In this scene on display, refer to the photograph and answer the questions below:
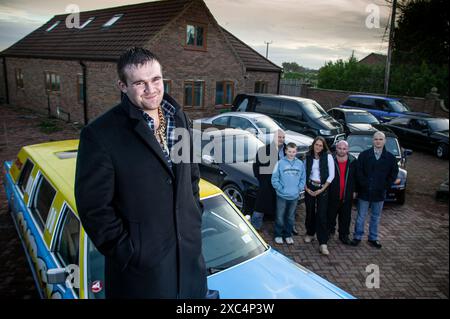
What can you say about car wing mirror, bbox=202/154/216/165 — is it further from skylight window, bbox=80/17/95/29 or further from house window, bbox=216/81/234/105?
skylight window, bbox=80/17/95/29

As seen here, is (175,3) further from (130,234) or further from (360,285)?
(130,234)

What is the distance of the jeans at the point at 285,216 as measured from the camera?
552 centimetres

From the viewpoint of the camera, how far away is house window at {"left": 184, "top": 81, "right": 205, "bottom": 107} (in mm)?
16062

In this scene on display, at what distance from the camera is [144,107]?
1.73 meters

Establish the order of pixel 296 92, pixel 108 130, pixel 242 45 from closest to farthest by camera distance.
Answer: pixel 108 130 → pixel 242 45 → pixel 296 92

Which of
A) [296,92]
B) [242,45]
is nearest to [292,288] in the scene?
[242,45]

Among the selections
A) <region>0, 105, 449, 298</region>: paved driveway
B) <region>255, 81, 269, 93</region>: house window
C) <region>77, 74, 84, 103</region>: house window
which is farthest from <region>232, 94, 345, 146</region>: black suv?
<region>77, 74, 84, 103</region>: house window

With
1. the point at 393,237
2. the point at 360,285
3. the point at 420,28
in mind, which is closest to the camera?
the point at 420,28

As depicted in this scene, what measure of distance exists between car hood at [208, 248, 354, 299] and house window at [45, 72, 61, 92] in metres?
18.3

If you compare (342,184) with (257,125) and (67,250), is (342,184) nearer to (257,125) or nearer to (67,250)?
(67,250)

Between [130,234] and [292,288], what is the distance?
1685 mm

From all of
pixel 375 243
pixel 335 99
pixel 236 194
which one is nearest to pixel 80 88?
pixel 236 194

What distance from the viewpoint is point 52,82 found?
18.7m

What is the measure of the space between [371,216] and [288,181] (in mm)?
1647
